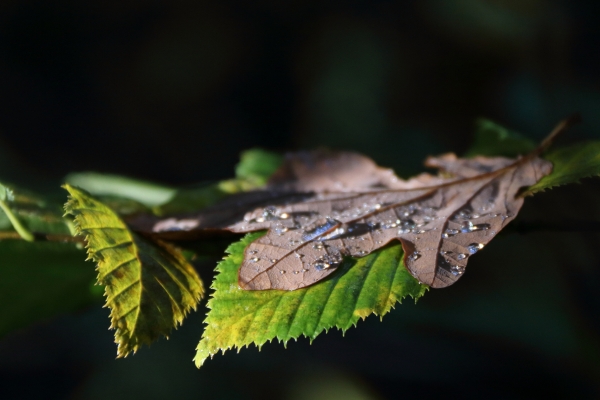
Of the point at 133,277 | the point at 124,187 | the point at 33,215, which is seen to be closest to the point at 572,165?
the point at 133,277

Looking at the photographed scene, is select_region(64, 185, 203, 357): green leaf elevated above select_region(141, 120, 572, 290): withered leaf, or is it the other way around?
select_region(141, 120, 572, 290): withered leaf

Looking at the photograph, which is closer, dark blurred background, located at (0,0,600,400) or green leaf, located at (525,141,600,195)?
green leaf, located at (525,141,600,195)

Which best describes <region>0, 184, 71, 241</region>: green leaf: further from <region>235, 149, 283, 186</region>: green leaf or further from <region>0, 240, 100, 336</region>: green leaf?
<region>235, 149, 283, 186</region>: green leaf

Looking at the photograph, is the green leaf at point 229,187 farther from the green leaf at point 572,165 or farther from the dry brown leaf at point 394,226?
the green leaf at point 572,165

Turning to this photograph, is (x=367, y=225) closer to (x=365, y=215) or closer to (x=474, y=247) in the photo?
(x=365, y=215)

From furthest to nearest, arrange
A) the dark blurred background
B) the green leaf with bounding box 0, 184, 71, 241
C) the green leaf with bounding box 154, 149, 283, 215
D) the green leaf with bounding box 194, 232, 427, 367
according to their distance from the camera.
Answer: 1. the dark blurred background
2. the green leaf with bounding box 154, 149, 283, 215
3. the green leaf with bounding box 0, 184, 71, 241
4. the green leaf with bounding box 194, 232, 427, 367

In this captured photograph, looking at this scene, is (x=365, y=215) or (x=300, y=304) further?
(x=365, y=215)

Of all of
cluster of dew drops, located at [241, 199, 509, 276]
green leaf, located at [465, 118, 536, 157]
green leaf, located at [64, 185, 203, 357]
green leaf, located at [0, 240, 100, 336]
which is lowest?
green leaf, located at [0, 240, 100, 336]

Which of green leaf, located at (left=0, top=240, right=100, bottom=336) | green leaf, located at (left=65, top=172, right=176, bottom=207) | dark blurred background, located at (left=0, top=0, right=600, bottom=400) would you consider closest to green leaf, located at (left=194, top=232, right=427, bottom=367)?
green leaf, located at (left=0, top=240, right=100, bottom=336)
